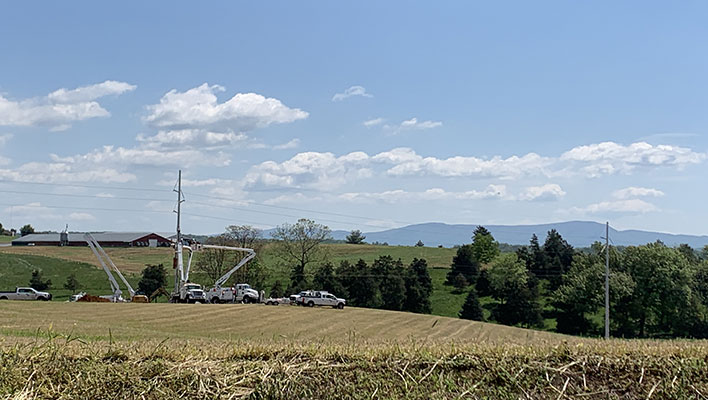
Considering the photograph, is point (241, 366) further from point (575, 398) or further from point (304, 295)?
point (304, 295)

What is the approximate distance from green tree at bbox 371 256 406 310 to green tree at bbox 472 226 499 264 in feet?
72.0

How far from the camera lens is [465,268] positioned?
95500 mm

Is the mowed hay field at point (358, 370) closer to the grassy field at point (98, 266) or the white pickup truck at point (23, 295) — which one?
the white pickup truck at point (23, 295)

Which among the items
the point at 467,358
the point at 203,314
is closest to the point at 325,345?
the point at 467,358

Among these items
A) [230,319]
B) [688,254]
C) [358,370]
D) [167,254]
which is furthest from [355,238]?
[358,370]

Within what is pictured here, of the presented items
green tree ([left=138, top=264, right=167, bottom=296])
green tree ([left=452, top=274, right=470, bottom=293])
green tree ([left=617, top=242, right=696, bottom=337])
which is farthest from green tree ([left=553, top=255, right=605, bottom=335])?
green tree ([left=138, top=264, right=167, bottom=296])

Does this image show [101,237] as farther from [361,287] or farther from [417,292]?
[417,292]

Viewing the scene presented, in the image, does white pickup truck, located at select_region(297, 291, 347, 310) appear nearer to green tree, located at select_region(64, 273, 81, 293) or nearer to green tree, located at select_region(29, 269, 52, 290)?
green tree, located at select_region(64, 273, 81, 293)

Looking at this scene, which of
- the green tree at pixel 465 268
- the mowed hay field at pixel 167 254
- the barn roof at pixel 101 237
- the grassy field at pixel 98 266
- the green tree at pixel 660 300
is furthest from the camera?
the barn roof at pixel 101 237

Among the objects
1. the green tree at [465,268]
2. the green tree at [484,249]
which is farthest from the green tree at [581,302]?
the green tree at [484,249]

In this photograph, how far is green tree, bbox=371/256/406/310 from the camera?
82.8 meters

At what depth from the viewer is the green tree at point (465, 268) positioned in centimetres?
9419

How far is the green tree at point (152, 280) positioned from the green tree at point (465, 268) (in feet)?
130

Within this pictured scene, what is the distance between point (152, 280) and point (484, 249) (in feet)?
174
